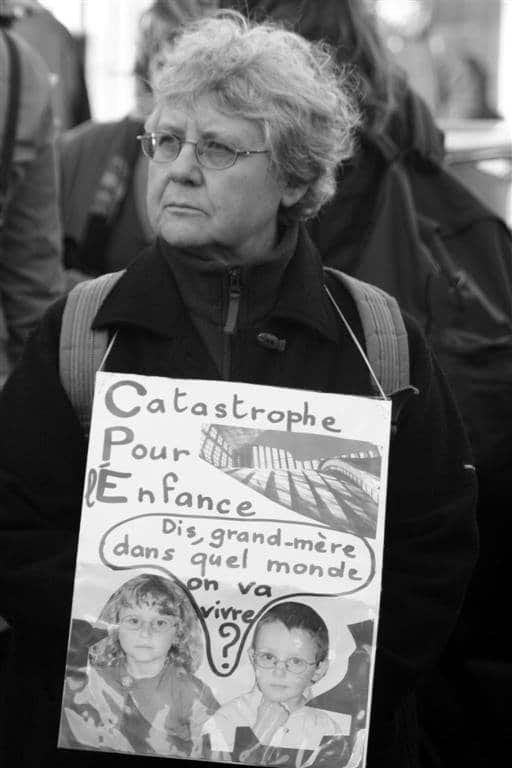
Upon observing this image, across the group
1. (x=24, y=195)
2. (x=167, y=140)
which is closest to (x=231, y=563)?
(x=167, y=140)

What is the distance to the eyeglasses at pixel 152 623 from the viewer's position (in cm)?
252

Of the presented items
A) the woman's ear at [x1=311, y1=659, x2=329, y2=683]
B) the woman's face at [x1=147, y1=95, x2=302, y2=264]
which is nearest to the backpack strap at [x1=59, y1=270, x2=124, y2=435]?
the woman's face at [x1=147, y1=95, x2=302, y2=264]

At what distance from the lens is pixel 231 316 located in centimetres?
283

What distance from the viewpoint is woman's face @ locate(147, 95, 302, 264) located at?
289 cm

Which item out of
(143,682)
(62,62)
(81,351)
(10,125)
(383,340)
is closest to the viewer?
(143,682)

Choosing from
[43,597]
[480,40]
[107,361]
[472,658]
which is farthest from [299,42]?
[480,40]

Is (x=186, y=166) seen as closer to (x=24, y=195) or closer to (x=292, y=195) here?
(x=292, y=195)

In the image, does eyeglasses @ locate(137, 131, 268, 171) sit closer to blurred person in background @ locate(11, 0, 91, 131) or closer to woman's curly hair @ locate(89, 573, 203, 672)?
woman's curly hair @ locate(89, 573, 203, 672)

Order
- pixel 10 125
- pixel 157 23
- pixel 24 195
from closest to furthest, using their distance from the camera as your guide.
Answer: pixel 10 125
pixel 24 195
pixel 157 23

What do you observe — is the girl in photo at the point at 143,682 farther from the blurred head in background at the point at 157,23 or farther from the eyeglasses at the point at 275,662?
the blurred head in background at the point at 157,23

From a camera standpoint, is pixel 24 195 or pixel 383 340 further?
pixel 24 195

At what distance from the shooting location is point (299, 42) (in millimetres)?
3131

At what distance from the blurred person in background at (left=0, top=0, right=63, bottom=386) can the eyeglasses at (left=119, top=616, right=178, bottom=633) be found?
1245 millimetres

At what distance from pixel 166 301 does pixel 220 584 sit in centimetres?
58
